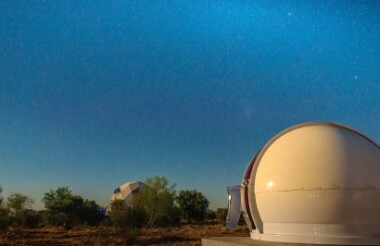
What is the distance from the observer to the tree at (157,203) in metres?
42.4

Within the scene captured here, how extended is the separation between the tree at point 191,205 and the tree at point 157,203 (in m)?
7.76

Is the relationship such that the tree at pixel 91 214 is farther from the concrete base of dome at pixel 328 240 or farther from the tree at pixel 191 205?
the concrete base of dome at pixel 328 240

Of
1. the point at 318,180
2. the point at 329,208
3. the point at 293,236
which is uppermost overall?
the point at 318,180

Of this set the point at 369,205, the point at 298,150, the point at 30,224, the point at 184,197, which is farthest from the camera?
the point at 184,197

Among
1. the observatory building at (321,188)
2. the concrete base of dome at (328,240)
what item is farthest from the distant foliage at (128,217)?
the concrete base of dome at (328,240)

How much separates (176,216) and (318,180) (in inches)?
1566

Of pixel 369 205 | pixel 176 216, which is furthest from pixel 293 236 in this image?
pixel 176 216

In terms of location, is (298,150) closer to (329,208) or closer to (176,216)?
(329,208)

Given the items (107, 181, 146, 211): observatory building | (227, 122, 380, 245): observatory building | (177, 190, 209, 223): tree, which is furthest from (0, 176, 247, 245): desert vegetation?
(227, 122, 380, 245): observatory building

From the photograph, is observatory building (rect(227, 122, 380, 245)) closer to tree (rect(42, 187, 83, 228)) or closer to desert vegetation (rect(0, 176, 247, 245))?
desert vegetation (rect(0, 176, 247, 245))

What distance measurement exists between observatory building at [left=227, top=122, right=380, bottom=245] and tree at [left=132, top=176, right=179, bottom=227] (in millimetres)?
32114

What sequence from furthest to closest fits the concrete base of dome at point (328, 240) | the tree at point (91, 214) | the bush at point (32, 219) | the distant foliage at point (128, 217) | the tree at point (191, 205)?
the tree at point (191, 205) → the tree at point (91, 214) → the bush at point (32, 219) → the distant foliage at point (128, 217) → the concrete base of dome at point (328, 240)

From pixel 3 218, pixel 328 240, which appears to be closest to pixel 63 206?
pixel 3 218

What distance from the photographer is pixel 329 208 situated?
877 centimetres
